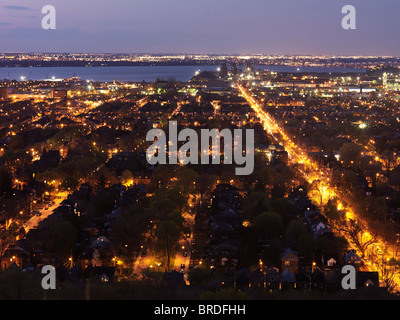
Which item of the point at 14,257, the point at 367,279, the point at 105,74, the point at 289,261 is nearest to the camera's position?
the point at 367,279

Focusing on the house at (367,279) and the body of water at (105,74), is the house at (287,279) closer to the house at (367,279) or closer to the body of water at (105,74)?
the house at (367,279)

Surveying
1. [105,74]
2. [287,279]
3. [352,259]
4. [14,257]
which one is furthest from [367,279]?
[105,74]

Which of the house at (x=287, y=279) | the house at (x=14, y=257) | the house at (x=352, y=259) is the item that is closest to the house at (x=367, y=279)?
the house at (x=352, y=259)

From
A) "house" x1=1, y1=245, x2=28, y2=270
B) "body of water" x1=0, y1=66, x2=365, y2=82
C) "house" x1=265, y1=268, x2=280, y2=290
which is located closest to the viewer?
"house" x1=265, y1=268, x2=280, y2=290

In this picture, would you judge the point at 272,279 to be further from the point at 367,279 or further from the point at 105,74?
the point at 105,74

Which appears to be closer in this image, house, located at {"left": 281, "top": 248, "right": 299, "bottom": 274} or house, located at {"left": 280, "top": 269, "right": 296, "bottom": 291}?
house, located at {"left": 280, "top": 269, "right": 296, "bottom": 291}

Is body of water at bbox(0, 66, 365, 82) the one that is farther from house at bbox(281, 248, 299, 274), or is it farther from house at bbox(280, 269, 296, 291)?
house at bbox(280, 269, 296, 291)

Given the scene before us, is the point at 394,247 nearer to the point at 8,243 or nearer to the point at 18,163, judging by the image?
the point at 8,243

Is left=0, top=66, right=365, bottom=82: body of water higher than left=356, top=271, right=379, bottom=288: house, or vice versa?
left=0, top=66, right=365, bottom=82: body of water

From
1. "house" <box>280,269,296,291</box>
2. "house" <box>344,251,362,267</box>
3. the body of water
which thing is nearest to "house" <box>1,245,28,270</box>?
"house" <box>280,269,296,291</box>

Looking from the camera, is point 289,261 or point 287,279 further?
point 289,261
